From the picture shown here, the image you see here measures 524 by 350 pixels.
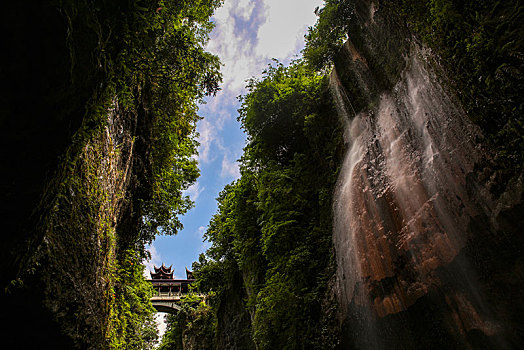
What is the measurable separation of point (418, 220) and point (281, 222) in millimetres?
4775

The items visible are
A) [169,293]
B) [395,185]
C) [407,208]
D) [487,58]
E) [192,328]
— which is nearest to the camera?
[487,58]

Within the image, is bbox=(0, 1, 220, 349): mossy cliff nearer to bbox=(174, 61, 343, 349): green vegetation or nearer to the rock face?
bbox=(174, 61, 343, 349): green vegetation

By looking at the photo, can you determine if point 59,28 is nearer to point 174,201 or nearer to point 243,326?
point 174,201

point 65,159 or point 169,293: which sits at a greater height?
point 169,293

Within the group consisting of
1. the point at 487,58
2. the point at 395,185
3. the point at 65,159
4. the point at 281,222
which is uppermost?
the point at 281,222

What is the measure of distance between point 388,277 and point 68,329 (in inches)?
A: 225

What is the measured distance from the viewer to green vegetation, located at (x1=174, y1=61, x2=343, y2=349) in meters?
8.23

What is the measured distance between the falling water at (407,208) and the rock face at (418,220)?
2 centimetres

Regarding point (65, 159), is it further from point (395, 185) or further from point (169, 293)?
point (169, 293)

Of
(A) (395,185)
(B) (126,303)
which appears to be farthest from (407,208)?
(B) (126,303)

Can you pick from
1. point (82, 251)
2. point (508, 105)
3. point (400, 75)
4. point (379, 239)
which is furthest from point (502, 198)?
point (82, 251)

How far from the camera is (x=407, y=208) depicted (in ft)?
19.2

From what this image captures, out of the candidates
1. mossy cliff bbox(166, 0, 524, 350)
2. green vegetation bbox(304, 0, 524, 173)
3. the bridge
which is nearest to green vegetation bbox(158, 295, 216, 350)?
the bridge

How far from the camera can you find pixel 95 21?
8.64ft
